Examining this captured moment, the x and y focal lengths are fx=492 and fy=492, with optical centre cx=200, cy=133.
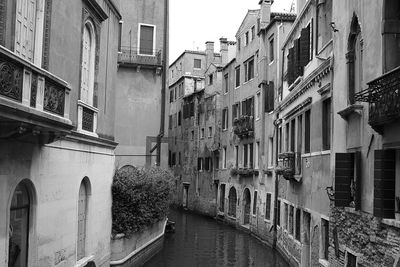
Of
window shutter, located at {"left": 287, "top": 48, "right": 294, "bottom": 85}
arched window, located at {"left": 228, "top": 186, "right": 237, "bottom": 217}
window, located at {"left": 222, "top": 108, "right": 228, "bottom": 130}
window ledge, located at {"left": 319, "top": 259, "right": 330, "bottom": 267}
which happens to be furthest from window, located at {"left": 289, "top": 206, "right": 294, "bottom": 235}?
window, located at {"left": 222, "top": 108, "right": 228, "bottom": 130}

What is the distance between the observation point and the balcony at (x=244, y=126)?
90.4ft

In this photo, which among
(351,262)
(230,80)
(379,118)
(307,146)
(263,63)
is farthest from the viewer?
(230,80)

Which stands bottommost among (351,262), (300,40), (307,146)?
(351,262)

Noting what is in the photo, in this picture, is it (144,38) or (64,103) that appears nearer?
(64,103)

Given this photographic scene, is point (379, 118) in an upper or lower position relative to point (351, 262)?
upper

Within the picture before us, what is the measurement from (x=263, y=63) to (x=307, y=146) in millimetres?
10447

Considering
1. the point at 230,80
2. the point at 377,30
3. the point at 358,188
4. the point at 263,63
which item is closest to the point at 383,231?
the point at 358,188

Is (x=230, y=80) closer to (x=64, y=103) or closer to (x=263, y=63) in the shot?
(x=263, y=63)

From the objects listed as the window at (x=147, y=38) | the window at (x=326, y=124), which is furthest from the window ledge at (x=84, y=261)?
the window at (x=147, y=38)

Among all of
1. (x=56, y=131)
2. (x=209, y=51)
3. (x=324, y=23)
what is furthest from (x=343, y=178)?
(x=209, y=51)

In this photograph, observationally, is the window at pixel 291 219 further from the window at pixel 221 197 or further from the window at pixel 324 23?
the window at pixel 221 197

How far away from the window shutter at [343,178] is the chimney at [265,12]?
17129 millimetres

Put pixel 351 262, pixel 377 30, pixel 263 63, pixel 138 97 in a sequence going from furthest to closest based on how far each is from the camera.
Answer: pixel 263 63, pixel 138 97, pixel 351 262, pixel 377 30

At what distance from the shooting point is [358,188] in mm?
9539
